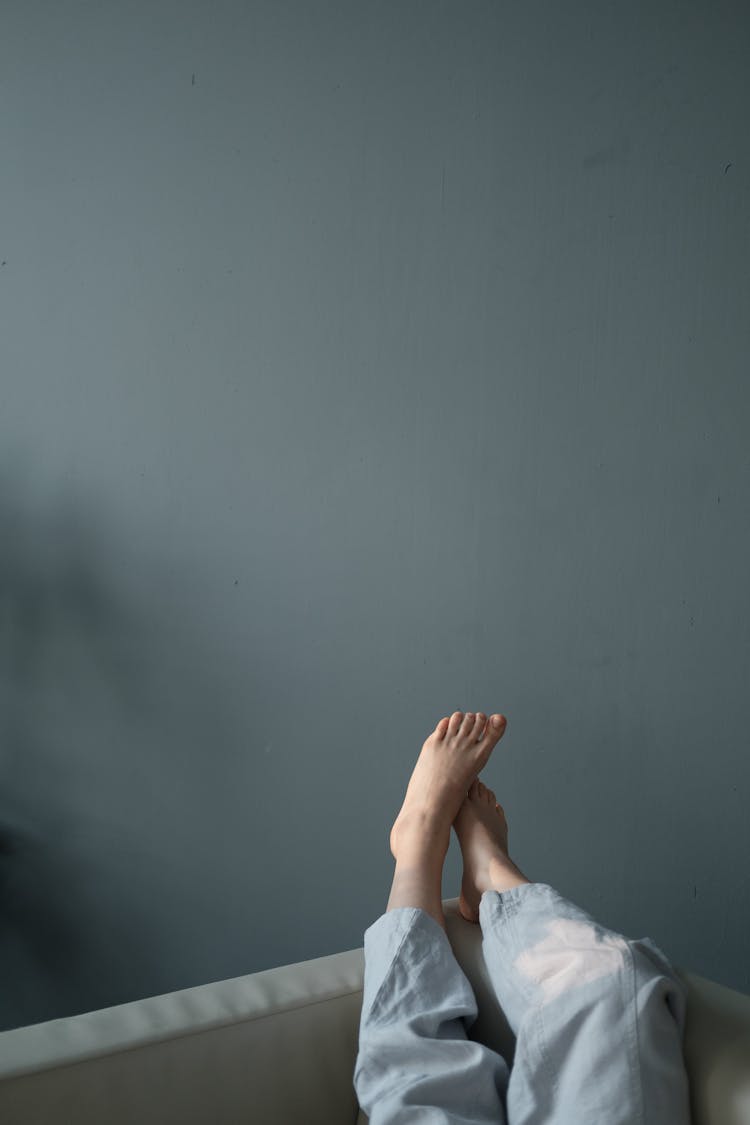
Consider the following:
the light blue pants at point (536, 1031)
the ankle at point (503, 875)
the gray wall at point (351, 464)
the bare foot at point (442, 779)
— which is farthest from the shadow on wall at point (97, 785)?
the light blue pants at point (536, 1031)

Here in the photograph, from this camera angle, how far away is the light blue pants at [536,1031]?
0.81m

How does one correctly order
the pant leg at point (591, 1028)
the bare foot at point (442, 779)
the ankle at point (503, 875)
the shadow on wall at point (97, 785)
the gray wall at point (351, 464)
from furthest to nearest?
1. the shadow on wall at point (97, 785)
2. the gray wall at point (351, 464)
3. the bare foot at point (442, 779)
4. the ankle at point (503, 875)
5. the pant leg at point (591, 1028)

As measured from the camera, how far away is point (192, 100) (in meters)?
1.65

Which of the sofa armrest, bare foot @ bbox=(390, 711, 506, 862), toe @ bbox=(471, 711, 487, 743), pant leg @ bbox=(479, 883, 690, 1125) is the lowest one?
the sofa armrest

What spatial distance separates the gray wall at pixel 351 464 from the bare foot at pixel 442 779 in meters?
0.15

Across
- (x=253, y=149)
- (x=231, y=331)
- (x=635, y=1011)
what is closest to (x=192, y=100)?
(x=253, y=149)

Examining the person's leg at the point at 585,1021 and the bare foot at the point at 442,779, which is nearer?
the person's leg at the point at 585,1021

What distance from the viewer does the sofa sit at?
0.84 m

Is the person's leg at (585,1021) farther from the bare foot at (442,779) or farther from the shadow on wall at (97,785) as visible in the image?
the shadow on wall at (97,785)

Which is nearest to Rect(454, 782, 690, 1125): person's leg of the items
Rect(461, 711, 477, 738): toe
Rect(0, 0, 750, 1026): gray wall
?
Rect(461, 711, 477, 738): toe

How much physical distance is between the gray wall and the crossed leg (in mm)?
438

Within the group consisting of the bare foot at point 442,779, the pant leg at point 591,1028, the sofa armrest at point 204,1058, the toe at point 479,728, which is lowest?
the sofa armrest at point 204,1058

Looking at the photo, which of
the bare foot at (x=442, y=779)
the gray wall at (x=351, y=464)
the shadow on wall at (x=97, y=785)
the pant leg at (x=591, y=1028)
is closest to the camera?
the pant leg at (x=591, y=1028)

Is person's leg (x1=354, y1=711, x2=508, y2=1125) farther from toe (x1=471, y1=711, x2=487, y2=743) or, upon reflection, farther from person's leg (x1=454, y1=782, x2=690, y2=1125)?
toe (x1=471, y1=711, x2=487, y2=743)
